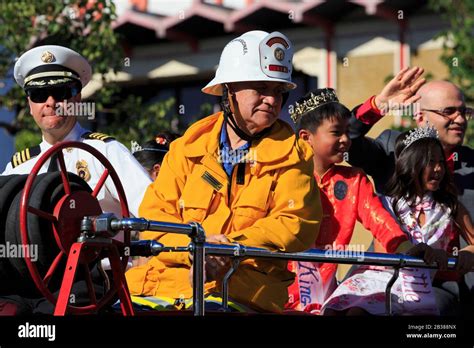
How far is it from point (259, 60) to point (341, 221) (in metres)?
1.48

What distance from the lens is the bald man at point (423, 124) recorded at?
724 centimetres

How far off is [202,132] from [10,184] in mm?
1261

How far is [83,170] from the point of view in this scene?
6805 mm

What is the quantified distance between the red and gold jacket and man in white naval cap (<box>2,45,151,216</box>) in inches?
40.2

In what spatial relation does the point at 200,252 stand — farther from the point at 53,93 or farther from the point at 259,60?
the point at 53,93

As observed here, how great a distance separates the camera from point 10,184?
203 inches

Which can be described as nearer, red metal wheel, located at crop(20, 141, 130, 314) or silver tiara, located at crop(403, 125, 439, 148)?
red metal wheel, located at crop(20, 141, 130, 314)

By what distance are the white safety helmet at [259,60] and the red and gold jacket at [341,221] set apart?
1.17 metres

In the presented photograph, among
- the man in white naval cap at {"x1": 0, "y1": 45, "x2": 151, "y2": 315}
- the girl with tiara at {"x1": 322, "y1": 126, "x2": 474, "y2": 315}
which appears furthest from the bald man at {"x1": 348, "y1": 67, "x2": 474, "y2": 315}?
the man in white naval cap at {"x1": 0, "y1": 45, "x2": 151, "y2": 315}

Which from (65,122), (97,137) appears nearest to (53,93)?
(65,122)

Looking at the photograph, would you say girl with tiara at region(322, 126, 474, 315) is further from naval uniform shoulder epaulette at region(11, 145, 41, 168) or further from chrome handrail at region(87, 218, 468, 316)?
naval uniform shoulder epaulette at region(11, 145, 41, 168)

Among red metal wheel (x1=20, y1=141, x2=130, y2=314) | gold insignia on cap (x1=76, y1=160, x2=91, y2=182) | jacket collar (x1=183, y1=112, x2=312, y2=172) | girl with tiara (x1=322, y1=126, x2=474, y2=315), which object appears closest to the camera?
red metal wheel (x1=20, y1=141, x2=130, y2=314)

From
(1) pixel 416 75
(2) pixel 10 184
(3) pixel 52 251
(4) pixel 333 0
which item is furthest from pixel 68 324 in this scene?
(4) pixel 333 0

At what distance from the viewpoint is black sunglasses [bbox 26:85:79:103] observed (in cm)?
689
